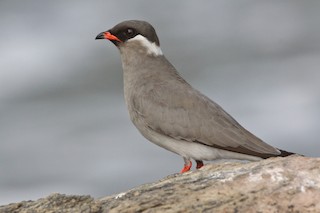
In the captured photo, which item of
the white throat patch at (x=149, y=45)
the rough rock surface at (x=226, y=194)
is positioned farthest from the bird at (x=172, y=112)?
the rough rock surface at (x=226, y=194)

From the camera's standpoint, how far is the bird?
42.9ft

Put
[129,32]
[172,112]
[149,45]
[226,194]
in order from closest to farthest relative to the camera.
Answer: [226,194], [172,112], [129,32], [149,45]

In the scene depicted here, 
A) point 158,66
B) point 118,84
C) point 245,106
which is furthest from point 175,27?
point 158,66

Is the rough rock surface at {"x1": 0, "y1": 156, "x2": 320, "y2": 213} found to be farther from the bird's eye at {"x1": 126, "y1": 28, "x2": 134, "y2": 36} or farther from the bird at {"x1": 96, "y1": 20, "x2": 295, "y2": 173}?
the bird's eye at {"x1": 126, "y1": 28, "x2": 134, "y2": 36}

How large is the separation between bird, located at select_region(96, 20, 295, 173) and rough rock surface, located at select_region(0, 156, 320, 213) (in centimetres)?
246

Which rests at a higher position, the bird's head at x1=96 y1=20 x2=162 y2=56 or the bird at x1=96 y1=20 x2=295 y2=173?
the bird's head at x1=96 y1=20 x2=162 y2=56

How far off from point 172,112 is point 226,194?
4322 millimetres

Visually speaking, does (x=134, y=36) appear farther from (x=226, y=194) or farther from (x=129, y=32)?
(x=226, y=194)

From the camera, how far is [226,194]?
944 cm

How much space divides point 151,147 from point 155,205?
1724cm

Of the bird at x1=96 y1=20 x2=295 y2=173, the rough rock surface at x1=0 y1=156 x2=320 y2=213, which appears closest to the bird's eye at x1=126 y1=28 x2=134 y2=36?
the bird at x1=96 y1=20 x2=295 y2=173

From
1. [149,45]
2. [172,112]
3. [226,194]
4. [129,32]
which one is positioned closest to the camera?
[226,194]

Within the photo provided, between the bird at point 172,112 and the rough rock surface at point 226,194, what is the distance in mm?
2462

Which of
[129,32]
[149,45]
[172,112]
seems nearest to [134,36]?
[129,32]
